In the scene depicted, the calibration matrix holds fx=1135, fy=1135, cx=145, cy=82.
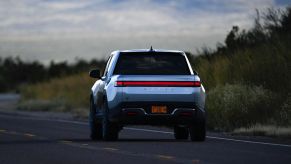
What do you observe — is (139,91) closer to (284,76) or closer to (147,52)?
(147,52)

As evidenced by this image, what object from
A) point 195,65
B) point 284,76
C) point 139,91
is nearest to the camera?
point 139,91

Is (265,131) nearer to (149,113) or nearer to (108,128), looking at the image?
(149,113)

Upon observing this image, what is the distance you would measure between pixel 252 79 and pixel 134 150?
13326 mm

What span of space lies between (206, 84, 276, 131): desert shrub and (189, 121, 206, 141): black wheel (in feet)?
19.5

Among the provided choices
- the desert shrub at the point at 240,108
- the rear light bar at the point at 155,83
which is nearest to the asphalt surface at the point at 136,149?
the rear light bar at the point at 155,83

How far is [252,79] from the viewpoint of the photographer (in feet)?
108

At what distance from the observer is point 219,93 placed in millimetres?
32031

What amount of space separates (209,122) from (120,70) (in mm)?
8309

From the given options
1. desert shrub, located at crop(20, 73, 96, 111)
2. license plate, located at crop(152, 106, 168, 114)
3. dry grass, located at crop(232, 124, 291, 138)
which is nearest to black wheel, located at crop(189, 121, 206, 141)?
license plate, located at crop(152, 106, 168, 114)

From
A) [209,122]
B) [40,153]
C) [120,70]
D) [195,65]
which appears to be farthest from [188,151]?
[195,65]

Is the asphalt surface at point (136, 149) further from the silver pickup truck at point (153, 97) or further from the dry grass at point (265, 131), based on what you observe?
the dry grass at point (265, 131)

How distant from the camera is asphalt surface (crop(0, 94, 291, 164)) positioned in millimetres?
17766

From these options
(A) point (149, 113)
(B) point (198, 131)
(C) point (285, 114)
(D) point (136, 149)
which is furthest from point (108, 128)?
(C) point (285, 114)

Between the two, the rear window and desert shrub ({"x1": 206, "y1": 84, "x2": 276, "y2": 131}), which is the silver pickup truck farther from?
desert shrub ({"x1": 206, "y1": 84, "x2": 276, "y2": 131})
